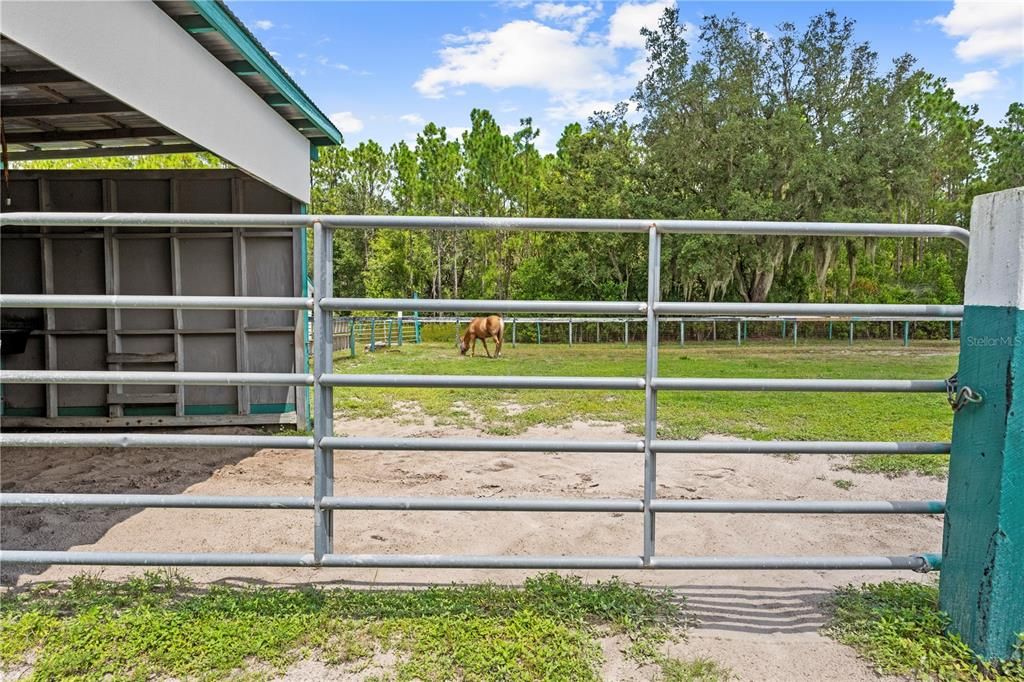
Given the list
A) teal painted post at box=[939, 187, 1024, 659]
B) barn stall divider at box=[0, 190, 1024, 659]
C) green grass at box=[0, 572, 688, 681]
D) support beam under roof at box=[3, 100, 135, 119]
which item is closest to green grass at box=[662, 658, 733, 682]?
green grass at box=[0, 572, 688, 681]

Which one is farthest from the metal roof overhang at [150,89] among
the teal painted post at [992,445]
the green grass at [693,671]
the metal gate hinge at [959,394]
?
the metal gate hinge at [959,394]

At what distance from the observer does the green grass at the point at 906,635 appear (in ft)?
6.82

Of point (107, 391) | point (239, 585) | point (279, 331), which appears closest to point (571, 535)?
point (239, 585)

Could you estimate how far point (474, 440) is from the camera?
2.42 metres

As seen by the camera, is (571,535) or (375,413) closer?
(571,535)

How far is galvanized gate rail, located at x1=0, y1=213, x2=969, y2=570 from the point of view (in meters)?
2.35

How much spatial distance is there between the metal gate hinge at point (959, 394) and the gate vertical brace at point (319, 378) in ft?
7.85

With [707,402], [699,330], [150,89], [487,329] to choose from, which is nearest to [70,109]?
[150,89]

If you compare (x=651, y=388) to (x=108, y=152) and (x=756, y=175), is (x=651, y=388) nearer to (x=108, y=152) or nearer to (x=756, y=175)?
(x=108, y=152)

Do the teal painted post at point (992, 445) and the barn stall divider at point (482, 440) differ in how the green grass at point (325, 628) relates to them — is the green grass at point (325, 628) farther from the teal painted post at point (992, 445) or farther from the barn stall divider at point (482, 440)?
the teal painted post at point (992, 445)

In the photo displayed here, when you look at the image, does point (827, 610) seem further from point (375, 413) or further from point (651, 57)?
point (651, 57)

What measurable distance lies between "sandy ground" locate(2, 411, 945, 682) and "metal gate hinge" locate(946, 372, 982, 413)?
39.8 inches

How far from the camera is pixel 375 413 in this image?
7.54 metres

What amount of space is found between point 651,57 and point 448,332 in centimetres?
1372
